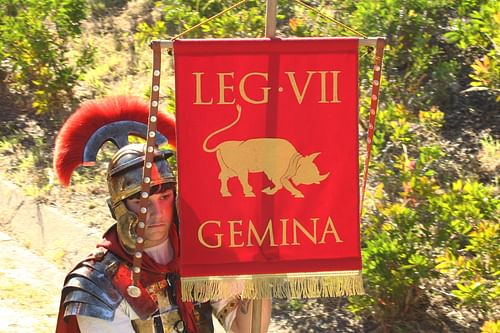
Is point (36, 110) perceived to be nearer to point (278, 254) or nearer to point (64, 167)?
point (64, 167)

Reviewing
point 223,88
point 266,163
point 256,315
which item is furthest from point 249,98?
point 256,315

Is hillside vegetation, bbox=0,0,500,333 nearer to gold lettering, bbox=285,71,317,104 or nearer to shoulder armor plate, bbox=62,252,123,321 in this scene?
gold lettering, bbox=285,71,317,104

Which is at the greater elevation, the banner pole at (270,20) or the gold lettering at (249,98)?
the banner pole at (270,20)

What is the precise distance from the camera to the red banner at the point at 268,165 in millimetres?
3479

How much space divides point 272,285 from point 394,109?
2630 millimetres

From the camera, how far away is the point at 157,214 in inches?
140

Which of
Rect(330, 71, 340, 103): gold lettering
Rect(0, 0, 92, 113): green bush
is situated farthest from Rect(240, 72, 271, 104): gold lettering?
Rect(0, 0, 92, 113): green bush

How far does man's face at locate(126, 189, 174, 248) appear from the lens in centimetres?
354

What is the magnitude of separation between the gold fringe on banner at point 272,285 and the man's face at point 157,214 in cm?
20

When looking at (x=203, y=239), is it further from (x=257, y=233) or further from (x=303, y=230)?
(x=303, y=230)

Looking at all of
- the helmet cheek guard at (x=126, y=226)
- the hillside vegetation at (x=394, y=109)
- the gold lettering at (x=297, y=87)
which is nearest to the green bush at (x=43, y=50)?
the hillside vegetation at (x=394, y=109)

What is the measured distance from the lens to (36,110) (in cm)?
Result: 790

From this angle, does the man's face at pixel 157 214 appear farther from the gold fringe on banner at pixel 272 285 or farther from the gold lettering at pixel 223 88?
the gold lettering at pixel 223 88

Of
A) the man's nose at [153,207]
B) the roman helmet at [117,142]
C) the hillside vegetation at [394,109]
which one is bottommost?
the hillside vegetation at [394,109]
